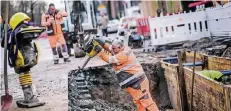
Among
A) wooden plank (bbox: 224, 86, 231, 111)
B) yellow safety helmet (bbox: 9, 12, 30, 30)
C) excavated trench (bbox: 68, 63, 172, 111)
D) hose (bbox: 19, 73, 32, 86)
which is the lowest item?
excavated trench (bbox: 68, 63, 172, 111)

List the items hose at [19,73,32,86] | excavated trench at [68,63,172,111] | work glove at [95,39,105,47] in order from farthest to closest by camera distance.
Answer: excavated trench at [68,63,172,111] → hose at [19,73,32,86] → work glove at [95,39,105,47]

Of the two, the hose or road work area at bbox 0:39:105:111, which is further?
the hose

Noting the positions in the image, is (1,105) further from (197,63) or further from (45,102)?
(197,63)

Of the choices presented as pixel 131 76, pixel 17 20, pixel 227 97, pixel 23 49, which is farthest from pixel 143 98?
pixel 17 20

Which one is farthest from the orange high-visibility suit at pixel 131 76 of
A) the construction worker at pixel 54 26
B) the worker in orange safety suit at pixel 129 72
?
the construction worker at pixel 54 26

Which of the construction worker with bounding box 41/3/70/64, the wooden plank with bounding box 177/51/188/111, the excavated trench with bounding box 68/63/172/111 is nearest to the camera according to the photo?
the wooden plank with bounding box 177/51/188/111

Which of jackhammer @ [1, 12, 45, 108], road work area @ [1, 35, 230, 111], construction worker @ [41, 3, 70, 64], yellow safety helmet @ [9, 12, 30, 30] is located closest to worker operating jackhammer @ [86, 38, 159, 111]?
road work area @ [1, 35, 230, 111]

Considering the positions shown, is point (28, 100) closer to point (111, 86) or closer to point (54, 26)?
point (111, 86)

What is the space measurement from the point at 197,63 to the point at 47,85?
3.33 metres

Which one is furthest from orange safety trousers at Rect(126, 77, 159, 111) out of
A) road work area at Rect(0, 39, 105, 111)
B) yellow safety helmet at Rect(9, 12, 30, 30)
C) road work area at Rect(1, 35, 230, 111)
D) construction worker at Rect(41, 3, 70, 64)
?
construction worker at Rect(41, 3, 70, 64)

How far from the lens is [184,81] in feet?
25.8

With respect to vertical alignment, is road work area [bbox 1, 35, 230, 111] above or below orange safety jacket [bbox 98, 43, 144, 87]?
below

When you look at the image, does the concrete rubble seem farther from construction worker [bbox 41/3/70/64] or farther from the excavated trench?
construction worker [bbox 41/3/70/64]

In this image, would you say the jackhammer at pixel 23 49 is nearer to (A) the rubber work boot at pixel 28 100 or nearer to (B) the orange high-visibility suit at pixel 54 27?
(A) the rubber work boot at pixel 28 100
